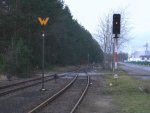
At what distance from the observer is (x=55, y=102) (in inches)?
746

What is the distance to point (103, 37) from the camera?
82.4 m

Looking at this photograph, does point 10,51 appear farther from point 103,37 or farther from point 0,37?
point 103,37

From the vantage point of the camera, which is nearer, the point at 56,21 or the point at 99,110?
the point at 99,110

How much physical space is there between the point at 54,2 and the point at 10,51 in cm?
2259

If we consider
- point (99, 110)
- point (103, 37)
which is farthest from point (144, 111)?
point (103, 37)

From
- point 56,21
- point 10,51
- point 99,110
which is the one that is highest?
point 56,21

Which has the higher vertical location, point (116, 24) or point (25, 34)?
point (25, 34)

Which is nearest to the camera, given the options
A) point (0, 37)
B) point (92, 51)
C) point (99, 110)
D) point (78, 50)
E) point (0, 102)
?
point (99, 110)

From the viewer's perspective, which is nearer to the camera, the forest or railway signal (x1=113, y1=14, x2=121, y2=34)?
railway signal (x1=113, y1=14, x2=121, y2=34)

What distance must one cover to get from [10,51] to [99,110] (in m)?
32.0

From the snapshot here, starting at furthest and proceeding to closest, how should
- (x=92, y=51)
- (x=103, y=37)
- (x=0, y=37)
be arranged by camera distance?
(x=92, y=51) → (x=103, y=37) → (x=0, y=37)

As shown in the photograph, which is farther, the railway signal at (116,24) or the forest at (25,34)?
the forest at (25,34)

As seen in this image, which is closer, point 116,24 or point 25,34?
point 116,24

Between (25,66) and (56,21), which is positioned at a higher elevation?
(56,21)
